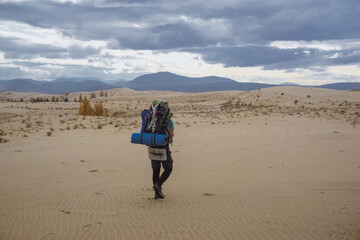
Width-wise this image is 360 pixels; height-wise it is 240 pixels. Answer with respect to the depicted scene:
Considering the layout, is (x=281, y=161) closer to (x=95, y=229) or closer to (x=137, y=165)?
(x=137, y=165)

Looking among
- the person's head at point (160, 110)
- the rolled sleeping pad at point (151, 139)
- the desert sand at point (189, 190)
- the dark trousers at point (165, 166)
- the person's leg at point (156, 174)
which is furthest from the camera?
the person's leg at point (156, 174)

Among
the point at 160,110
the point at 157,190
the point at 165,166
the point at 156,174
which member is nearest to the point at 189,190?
the point at 157,190

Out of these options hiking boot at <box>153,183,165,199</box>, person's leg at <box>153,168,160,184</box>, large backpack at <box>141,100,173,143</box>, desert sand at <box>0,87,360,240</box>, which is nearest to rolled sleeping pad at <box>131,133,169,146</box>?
large backpack at <box>141,100,173,143</box>

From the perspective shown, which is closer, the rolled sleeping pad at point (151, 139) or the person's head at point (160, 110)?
the rolled sleeping pad at point (151, 139)

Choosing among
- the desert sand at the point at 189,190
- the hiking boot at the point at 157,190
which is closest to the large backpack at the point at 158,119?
the hiking boot at the point at 157,190

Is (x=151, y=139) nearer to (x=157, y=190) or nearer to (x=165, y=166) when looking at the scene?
(x=165, y=166)

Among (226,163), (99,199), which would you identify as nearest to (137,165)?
(226,163)

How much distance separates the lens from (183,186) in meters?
7.23

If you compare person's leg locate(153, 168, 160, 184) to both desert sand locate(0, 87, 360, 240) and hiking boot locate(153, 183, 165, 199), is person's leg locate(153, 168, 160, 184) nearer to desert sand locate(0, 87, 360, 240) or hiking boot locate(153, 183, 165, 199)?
hiking boot locate(153, 183, 165, 199)

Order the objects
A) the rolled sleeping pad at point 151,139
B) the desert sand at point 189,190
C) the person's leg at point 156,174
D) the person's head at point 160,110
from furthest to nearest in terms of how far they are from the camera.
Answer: the person's leg at point 156,174, the person's head at point 160,110, the rolled sleeping pad at point 151,139, the desert sand at point 189,190

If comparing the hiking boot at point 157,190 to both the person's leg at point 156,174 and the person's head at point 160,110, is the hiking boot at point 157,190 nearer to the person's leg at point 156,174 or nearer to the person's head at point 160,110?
the person's leg at point 156,174

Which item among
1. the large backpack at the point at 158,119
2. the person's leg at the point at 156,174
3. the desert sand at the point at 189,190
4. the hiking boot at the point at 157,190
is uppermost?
the large backpack at the point at 158,119

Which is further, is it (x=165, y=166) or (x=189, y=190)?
(x=189, y=190)

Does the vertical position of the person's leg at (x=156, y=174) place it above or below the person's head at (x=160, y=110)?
below
